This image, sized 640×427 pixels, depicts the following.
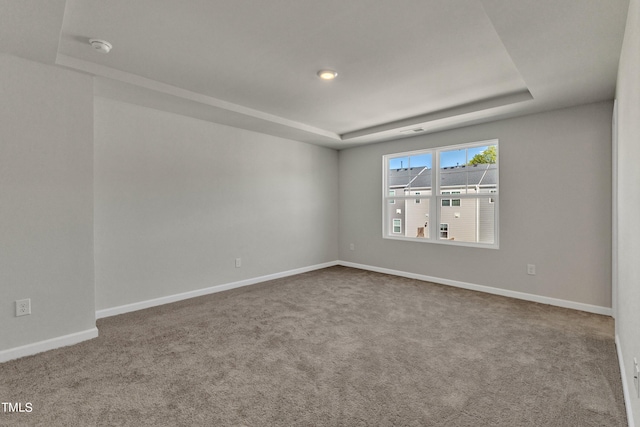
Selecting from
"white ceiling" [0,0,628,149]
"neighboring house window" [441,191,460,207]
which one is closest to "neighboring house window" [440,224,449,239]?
"neighboring house window" [441,191,460,207]

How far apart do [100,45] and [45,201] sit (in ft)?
4.35

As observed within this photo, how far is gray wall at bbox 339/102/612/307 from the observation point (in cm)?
338

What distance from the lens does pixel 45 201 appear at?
2.52 meters

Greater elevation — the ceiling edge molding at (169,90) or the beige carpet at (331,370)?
the ceiling edge molding at (169,90)

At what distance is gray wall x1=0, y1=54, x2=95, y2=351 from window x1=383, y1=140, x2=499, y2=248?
4.23 m

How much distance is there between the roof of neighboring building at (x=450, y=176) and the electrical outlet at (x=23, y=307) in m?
4.81

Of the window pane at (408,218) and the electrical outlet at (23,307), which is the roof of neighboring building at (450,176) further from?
the electrical outlet at (23,307)

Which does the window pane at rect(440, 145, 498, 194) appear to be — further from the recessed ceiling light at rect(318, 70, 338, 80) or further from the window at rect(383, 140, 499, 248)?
the recessed ceiling light at rect(318, 70, 338, 80)

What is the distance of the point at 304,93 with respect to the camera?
3406mm

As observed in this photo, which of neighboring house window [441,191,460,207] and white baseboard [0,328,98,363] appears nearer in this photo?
white baseboard [0,328,98,363]

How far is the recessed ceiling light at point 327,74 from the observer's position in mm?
2857

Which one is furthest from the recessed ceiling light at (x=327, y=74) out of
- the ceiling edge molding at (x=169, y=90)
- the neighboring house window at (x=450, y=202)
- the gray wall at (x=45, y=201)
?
the neighboring house window at (x=450, y=202)

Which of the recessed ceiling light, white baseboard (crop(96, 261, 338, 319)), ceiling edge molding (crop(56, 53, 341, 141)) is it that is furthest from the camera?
white baseboard (crop(96, 261, 338, 319))

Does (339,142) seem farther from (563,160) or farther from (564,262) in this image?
(564,262)
